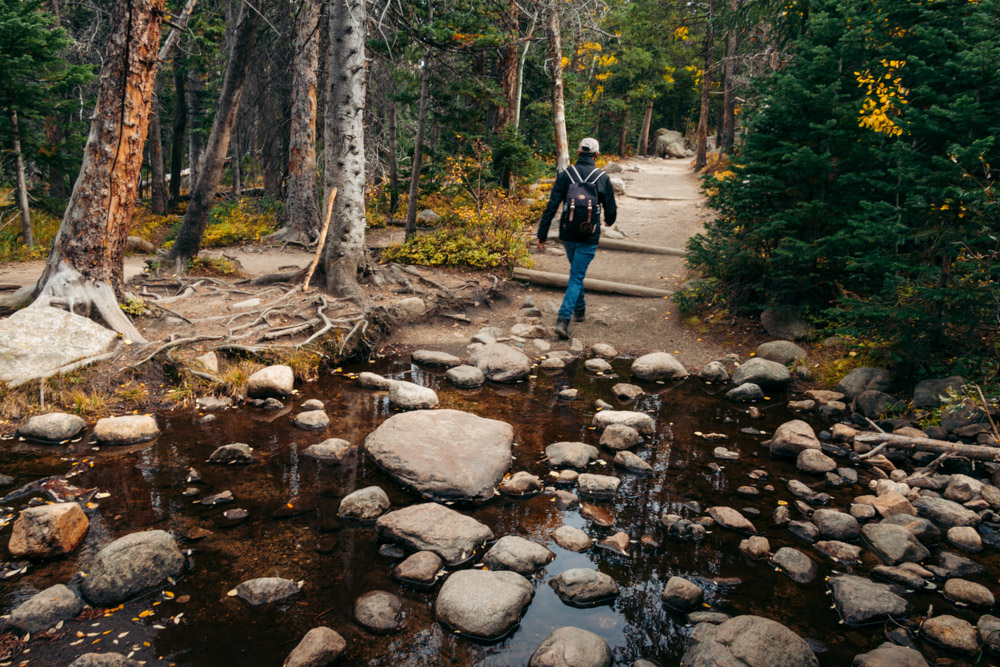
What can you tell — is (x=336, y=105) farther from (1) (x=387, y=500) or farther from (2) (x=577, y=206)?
(1) (x=387, y=500)

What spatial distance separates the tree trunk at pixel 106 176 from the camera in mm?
6762

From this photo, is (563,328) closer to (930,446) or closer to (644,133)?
(930,446)

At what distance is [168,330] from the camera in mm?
7328

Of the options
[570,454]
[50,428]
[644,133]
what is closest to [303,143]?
[50,428]

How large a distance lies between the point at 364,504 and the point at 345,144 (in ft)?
20.1

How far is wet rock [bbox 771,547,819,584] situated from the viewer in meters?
3.90

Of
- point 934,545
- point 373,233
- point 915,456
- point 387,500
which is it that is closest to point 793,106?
point 915,456

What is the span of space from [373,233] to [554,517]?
12721mm

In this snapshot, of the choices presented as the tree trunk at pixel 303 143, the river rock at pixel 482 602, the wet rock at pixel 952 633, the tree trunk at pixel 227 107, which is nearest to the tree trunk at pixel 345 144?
the tree trunk at pixel 227 107

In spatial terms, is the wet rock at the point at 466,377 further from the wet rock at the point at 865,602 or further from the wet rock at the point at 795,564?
the wet rock at the point at 865,602

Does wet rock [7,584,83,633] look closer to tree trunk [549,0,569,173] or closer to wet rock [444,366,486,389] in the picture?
wet rock [444,366,486,389]

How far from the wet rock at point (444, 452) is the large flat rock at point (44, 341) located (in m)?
3.46

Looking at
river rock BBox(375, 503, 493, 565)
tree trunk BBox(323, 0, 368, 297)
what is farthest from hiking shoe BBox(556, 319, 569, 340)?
river rock BBox(375, 503, 493, 565)

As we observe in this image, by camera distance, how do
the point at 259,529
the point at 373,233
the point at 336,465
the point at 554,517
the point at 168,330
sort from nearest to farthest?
the point at 259,529 → the point at 554,517 → the point at 336,465 → the point at 168,330 → the point at 373,233
